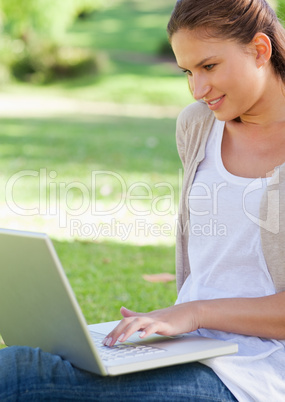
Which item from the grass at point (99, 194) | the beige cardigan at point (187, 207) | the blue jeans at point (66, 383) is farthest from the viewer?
the grass at point (99, 194)

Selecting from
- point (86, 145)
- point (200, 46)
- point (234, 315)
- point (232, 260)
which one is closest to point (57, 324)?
point (234, 315)

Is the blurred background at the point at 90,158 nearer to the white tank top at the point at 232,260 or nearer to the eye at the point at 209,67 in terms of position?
the eye at the point at 209,67

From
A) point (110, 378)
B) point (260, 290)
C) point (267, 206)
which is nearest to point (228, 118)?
point (267, 206)

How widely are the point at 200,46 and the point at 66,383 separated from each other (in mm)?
1066

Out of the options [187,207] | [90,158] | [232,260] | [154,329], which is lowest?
[154,329]

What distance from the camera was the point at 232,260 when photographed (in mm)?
2146

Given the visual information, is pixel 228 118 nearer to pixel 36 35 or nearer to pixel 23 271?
pixel 23 271

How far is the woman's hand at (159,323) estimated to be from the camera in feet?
6.14

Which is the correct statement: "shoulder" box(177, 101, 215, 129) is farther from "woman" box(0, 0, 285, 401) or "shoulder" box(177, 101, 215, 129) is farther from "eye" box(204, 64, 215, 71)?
"eye" box(204, 64, 215, 71)

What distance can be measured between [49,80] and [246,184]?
21.0 m

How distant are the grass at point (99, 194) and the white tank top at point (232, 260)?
177 cm

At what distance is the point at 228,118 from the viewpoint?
2.23 meters

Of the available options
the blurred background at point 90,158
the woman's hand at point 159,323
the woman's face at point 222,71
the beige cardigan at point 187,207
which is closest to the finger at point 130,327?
the woman's hand at point 159,323

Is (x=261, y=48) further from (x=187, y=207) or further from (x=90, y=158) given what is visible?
(x=90, y=158)
